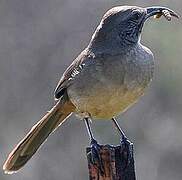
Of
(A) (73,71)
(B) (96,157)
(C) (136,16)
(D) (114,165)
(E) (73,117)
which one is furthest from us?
(E) (73,117)

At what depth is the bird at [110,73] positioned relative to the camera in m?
9.30

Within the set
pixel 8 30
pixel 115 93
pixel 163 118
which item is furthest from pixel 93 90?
pixel 8 30

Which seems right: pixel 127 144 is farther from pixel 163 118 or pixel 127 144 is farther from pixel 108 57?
pixel 163 118

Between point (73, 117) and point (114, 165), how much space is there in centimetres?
842

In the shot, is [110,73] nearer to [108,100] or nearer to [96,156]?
[108,100]

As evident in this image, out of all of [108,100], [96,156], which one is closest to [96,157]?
[96,156]

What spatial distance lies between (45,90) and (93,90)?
8.14 meters

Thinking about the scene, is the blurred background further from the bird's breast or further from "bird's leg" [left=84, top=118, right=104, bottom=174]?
"bird's leg" [left=84, top=118, right=104, bottom=174]

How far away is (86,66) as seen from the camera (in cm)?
953

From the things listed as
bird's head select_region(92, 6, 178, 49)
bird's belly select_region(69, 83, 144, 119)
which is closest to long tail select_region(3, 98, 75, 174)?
bird's belly select_region(69, 83, 144, 119)

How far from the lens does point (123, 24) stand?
31.4 feet

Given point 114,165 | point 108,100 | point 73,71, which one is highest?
point 73,71

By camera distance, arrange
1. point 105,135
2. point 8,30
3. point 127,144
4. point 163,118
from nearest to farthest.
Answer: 1. point 127,144
2. point 105,135
3. point 163,118
4. point 8,30

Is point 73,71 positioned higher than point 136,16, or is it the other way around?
point 136,16
